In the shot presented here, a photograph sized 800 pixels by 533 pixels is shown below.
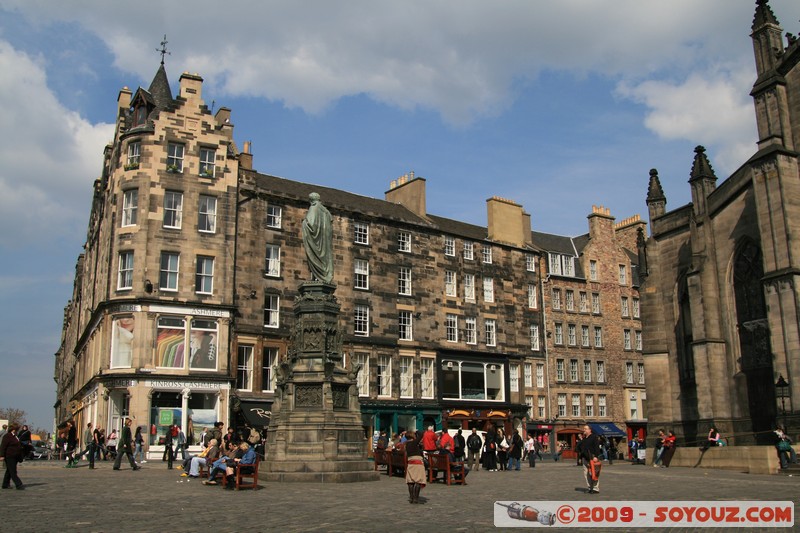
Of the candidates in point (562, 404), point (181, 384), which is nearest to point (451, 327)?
point (562, 404)

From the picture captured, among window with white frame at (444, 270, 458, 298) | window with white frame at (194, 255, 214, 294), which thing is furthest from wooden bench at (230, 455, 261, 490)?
window with white frame at (444, 270, 458, 298)

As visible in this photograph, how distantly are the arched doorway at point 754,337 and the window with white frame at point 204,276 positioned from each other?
24.1 metres

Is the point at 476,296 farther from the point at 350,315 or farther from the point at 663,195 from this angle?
the point at 663,195

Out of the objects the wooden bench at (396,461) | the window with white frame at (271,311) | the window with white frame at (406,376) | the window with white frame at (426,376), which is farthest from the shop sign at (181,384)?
the wooden bench at (396,461)

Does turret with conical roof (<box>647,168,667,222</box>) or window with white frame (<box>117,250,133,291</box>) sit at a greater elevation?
turret with conical roof (<box>647,168,667,222</box>)

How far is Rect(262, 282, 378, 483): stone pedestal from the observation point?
1838 centimetres

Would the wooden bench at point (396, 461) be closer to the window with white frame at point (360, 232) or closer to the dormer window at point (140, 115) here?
the window with white frame at point (360, 232)

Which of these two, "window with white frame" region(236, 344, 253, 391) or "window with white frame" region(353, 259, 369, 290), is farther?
"window with white frame" region(353, 259, 369, 290)

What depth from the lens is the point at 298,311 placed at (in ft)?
66.8

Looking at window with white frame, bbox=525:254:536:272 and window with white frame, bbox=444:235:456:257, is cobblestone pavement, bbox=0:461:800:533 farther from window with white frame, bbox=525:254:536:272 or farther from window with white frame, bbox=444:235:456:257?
window with white frame, bbox=525:254:536:272

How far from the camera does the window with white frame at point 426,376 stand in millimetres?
43406

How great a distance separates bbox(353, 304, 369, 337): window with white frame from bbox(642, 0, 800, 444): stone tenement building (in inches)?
601

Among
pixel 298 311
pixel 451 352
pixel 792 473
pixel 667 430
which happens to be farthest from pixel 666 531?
pixel 451 352

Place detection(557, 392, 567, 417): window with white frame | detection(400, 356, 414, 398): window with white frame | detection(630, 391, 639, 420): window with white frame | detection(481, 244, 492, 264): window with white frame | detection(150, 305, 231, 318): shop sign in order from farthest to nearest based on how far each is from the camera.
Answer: detection(630, 391, 639, 420): window with white frame
detection(557, 392, 567, 417): window with white frame
detection(481, 244, 492, 264): window with white frame
detection(400, 356, 414, 398): window with white frame
detection(150, 305, 231, 318): shop sign
